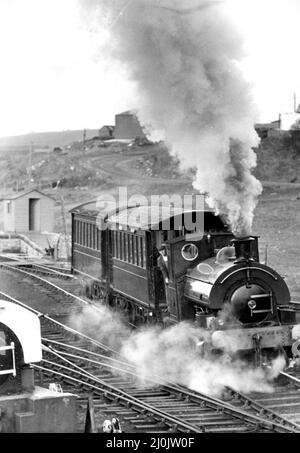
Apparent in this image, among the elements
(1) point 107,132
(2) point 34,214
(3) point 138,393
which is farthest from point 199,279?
(1) point 107,132

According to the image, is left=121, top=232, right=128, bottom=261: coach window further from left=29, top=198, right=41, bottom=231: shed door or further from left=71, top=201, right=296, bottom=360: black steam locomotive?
left=29, top=198, right=41, bottom=231: shed door

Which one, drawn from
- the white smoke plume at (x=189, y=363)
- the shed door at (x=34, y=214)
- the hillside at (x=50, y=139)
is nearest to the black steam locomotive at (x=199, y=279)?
the white smoke plume at (x=189, y=363)

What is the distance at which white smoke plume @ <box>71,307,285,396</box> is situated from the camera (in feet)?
45.8

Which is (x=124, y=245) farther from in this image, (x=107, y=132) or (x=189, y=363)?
(x=107, y=132)

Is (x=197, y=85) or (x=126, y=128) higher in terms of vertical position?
(x=126, y=128)

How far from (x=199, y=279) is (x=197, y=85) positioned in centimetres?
352

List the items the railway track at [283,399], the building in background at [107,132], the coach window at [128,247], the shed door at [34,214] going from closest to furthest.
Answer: the railway track at [283,399]
the coach window at [128,247]
the shed door at [34,214]
the building in background at [107,132]

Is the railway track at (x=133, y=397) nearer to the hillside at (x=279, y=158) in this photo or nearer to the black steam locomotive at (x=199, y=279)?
the black steam locomotive at (x=199, y=279)

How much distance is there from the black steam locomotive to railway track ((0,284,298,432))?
122 centimetres

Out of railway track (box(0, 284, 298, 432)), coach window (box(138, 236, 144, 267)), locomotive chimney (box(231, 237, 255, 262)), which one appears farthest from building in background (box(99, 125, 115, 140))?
locomotive chimney (box(231, 237, 255, 262))

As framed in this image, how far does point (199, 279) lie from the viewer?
14.7 m

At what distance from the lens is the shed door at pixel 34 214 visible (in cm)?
4169

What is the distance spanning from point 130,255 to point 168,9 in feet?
18.6

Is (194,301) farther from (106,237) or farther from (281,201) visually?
(281,201)
